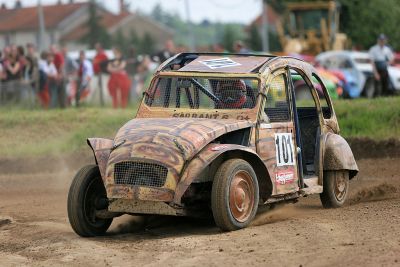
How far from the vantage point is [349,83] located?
28.4m

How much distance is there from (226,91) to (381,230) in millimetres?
2319

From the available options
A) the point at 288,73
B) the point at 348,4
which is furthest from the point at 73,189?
the point at 348,4

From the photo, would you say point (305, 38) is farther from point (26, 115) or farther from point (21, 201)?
point (21, 201)

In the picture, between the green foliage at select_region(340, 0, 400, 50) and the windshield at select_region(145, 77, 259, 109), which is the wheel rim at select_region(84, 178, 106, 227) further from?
the green foliage at select_region(340, 0, 400, 50)

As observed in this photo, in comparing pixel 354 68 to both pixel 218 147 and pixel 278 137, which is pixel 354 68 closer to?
pixel 278 137

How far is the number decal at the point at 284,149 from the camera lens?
9.73 m

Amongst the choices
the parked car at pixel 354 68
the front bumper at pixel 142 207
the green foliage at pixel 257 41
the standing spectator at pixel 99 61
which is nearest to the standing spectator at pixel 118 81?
the standing spectator at pixel 99 61

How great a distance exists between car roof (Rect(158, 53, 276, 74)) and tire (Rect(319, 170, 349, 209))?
162cm

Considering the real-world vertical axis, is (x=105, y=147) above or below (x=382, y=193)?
above

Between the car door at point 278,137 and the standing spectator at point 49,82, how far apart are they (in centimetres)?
1273

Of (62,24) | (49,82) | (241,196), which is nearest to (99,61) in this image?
(49,82)

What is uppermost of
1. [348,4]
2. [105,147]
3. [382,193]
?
[348,4]

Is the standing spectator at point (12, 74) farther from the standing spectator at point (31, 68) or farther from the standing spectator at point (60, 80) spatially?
the standing spectator at point (60, 80)

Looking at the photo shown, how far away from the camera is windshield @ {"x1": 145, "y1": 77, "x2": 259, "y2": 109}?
9836 millimetres
